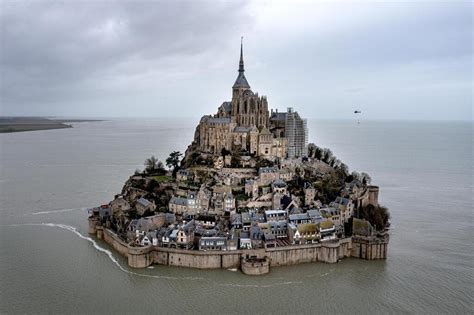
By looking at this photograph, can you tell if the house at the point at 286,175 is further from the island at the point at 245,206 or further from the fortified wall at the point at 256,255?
the fortified wall at the point at 256,255

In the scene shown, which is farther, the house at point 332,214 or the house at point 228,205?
the house at point 228,205

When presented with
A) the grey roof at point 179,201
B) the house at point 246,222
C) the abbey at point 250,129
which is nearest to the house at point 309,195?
the house at point 246,222

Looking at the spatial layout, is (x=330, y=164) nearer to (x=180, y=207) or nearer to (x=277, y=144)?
(x=277, y=144)

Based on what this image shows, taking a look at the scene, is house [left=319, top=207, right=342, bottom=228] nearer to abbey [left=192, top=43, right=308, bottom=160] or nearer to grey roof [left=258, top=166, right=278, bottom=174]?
grey roof [left=258, top=166, right=278, bottom=174]

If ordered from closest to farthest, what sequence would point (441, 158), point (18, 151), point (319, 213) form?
point (319, 213) < point (441, 158) < point (18, 151)

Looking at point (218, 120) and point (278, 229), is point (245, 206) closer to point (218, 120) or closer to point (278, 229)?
point (278, 229)

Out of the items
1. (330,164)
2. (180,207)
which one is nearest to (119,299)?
(180,207)
